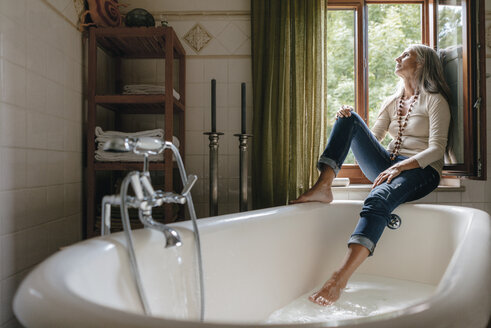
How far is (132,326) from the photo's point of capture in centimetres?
43

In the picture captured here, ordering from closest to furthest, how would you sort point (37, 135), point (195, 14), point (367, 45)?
point (37, 135) → point (195, 14) → point (367, 45)

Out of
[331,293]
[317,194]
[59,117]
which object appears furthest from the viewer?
[317,194]

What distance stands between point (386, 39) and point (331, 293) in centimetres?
176

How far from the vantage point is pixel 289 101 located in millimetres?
2109

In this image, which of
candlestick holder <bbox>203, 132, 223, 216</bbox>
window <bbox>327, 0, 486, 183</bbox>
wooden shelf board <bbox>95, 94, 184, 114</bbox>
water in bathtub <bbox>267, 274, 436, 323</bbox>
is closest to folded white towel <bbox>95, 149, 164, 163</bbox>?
wooden shelf board <bbox>95, 94, 184, 114</bbox>

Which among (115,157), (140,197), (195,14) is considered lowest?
(140,197)

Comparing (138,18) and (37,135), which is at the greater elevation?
(138,18)

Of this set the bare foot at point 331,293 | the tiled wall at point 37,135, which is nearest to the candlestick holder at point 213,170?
the tiled wall at point 37,135

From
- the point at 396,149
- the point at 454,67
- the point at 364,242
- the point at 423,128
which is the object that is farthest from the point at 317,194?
the point at 454,67

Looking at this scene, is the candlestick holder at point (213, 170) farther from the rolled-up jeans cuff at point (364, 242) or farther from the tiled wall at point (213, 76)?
the rolled-up jeans cuff at point (364, 242)

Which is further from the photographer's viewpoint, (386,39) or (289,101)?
(386,39)

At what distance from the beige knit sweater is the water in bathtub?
1.82ft

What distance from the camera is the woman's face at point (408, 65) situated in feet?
6.56

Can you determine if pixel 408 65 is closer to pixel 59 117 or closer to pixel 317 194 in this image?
pixel 317 194
